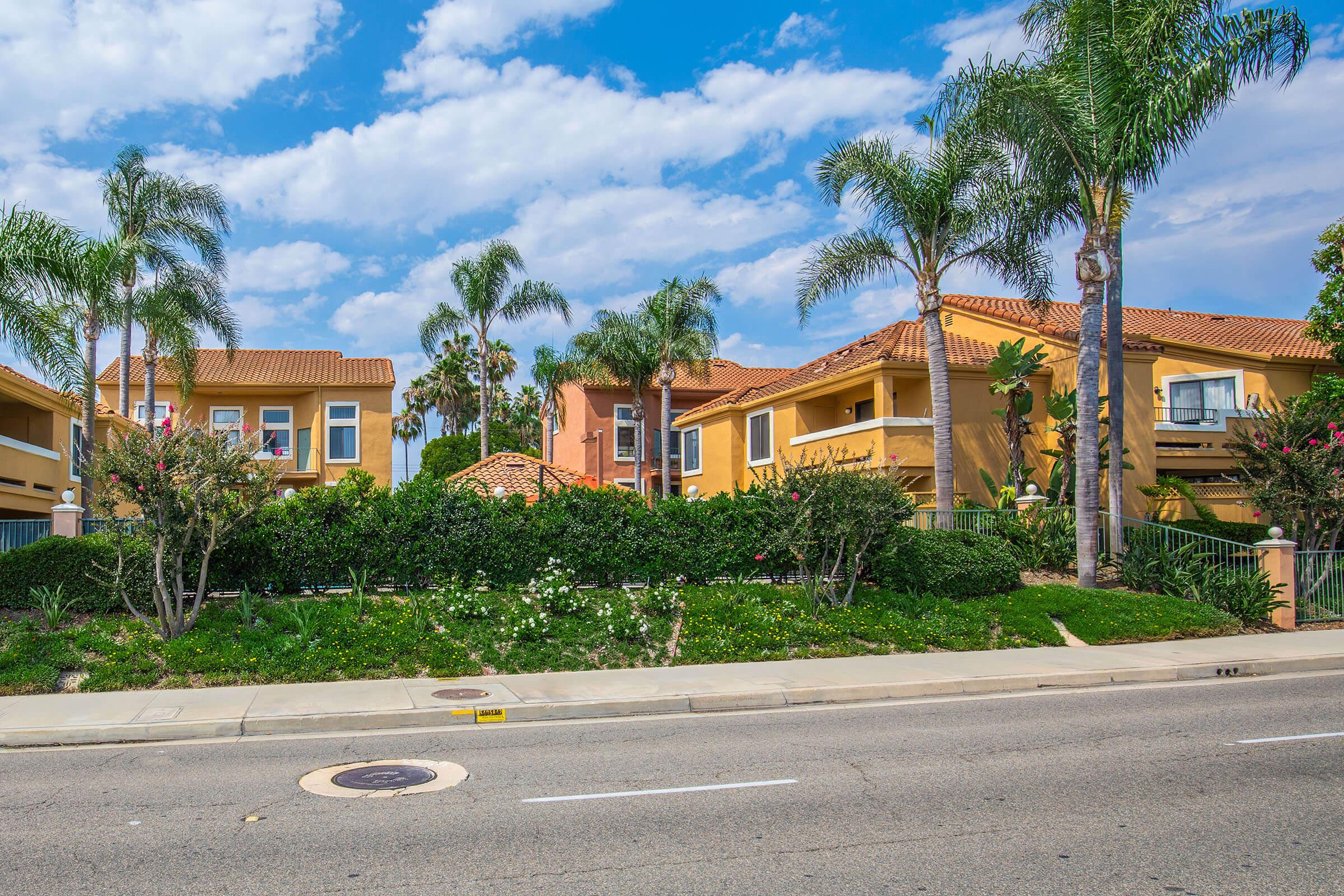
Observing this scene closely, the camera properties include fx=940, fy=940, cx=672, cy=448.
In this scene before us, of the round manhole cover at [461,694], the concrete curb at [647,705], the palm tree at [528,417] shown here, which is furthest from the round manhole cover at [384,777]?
the palm tree at [528,417]

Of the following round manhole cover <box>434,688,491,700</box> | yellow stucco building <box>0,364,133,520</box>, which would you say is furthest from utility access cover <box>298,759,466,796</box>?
yellow stucco building <box>0,364,133,520</box>

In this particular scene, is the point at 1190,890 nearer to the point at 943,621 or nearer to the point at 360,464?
the point at 943,621

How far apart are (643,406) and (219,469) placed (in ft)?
93.4

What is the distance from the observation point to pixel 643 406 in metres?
40.2

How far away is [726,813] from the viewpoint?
6430 millimetres

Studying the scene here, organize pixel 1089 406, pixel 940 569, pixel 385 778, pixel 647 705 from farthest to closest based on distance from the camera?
pixel 1089 406 → pixel 940 569 → pixel 647 705 → pixel 385 778

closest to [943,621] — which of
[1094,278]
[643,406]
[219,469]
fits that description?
[1094,278]

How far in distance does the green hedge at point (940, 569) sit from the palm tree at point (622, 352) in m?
20.3

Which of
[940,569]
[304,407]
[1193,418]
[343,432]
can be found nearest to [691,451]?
[343,432]

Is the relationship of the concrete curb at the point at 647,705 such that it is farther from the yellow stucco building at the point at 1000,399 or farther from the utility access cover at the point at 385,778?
the yellow stucco building at the point at 1000,399

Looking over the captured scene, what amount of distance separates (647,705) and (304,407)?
31857 millimetres

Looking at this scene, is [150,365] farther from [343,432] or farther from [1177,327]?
[1177,327]

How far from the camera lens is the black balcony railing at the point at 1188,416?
27766 mm

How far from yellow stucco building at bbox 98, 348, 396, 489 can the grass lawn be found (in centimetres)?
2474
